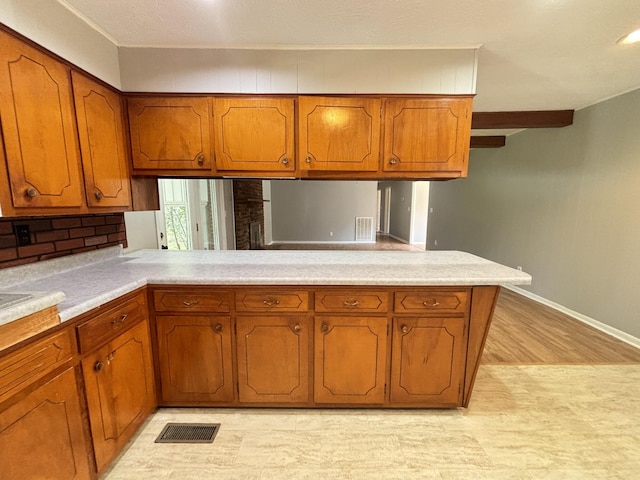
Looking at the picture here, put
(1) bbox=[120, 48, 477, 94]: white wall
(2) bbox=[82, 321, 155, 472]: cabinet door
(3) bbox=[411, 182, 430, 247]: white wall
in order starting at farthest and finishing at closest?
1. (3) bbox=[411, 182, 430, 247]: white wall
2. (1) bbox=[120, 48, 477, 94]: white wall
3. (2) bbox=[82, 321, 155, 472]: cabinet door

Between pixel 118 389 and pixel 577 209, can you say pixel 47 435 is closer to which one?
pixel 118 389

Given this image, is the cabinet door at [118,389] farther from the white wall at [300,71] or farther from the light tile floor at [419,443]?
the white wall at [300,71]

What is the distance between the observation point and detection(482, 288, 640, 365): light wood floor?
97.9 inches

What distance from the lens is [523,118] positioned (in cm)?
323

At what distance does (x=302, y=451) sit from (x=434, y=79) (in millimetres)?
2467

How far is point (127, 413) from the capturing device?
1509 mm

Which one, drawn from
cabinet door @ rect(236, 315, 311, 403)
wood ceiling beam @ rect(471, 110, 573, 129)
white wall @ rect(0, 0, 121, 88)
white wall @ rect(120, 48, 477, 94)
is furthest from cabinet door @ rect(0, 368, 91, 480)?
wood ceiling beam @ rect(471, 110, 573, 129)

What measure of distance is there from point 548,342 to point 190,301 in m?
3.31

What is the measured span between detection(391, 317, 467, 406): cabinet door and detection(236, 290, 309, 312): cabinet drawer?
597mm

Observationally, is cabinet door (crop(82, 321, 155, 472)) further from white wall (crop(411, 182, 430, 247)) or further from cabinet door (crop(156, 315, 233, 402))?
white wall (crop(411, 182, 430, 247))

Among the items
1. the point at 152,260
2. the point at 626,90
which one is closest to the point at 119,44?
the point at 152,260

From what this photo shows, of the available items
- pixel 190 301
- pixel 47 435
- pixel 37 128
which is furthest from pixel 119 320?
pixel 37 128

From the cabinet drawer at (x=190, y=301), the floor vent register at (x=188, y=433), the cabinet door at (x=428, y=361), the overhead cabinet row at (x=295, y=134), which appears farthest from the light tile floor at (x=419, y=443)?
the overhead cabinet row at (x=295, y=134)

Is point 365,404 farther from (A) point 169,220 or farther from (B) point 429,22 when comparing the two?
(A) point 169,220
